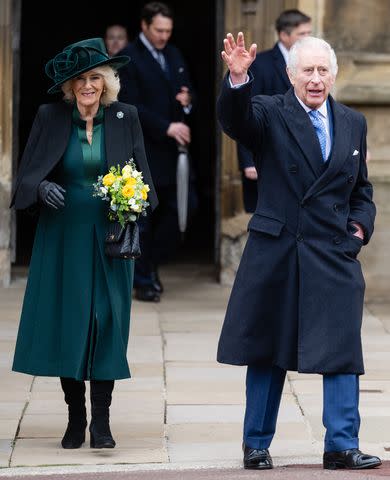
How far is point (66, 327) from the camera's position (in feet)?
22.0

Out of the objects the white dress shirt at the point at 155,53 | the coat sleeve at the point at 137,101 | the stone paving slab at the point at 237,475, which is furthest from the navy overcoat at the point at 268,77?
the stone paving slab at the point at 237,475

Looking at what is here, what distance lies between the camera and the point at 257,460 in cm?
638

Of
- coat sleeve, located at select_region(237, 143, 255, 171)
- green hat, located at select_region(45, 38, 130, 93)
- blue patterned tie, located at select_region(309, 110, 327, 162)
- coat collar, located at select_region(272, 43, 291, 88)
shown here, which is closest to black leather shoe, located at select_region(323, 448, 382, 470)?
blue patterned tie, located at select_region(309, 110, 327, 162)

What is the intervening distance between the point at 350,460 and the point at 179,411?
1.46 meters

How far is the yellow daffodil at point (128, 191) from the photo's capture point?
655cm

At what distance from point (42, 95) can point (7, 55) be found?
6.23 meters

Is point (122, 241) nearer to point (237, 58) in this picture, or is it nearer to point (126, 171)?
point (126, 171)

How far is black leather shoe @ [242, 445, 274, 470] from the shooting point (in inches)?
251

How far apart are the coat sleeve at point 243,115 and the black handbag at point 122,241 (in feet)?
2.26

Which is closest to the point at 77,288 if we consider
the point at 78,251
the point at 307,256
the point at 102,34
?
the point at 78,251

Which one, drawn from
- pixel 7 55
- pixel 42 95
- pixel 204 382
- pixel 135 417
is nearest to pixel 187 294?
pixel 7 55

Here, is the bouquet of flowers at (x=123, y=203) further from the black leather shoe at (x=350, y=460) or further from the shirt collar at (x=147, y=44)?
the shirt collar at (x=147, y=44)

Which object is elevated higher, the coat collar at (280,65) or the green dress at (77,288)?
the coat collar at (280,65)

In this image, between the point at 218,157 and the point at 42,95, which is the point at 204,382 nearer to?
the point at 218,157
